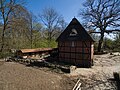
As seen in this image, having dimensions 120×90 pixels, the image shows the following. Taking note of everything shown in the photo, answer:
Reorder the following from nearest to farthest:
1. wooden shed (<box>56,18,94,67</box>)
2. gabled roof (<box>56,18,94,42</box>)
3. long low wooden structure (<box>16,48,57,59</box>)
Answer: wooden shed (<box>56,18,94,67</box>) → gabled roof (<box>56,18,94,42</box>) → long low wooden structure (<box>16,48,57,59</box>)

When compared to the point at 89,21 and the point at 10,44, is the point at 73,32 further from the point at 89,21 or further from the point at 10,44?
the point at 89,21

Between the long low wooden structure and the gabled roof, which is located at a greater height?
the gabled roof

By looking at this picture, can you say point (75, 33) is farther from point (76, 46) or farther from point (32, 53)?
point (32, 53)

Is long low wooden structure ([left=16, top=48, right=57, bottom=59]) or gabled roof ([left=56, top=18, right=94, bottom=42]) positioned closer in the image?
gabled roof ([left=56, top=18, right=94, bottom=42])

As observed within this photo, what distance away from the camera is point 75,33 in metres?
17.1

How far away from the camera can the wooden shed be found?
16.5 meters

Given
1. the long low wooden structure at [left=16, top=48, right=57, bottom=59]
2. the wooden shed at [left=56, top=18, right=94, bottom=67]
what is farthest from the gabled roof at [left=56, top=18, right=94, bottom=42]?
the long low wooden structure at [left=16, top=48, right=57, bottom=59]

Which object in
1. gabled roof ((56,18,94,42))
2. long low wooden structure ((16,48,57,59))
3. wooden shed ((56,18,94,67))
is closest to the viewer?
wooden shed ((56,18,94,67))

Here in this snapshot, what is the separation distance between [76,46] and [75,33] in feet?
5.35

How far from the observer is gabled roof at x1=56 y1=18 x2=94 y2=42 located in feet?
54.6

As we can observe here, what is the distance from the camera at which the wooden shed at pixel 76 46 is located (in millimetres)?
16505

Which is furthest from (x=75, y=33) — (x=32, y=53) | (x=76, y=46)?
(x=32, y=53)

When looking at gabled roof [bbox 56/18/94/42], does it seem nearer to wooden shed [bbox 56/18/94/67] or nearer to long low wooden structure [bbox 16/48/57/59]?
wooden shed [bbox 56/18/94/67]

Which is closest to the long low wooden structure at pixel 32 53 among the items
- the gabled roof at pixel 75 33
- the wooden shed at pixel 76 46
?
the wooden shed at pixel 76 46
